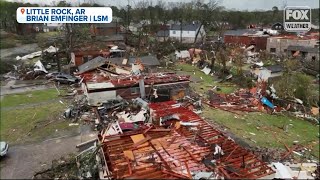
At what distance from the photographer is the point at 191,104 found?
19125mm

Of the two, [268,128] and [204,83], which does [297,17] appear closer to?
[268,128]

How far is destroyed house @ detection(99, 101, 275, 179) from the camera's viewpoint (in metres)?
8.60

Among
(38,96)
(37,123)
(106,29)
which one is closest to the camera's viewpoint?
(37,123)

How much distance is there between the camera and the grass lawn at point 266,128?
14.7 meters

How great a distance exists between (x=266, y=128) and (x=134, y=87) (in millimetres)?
8535

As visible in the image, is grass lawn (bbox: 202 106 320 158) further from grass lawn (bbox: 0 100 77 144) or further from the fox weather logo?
grass lawn (bbox: 0 100 77 144)

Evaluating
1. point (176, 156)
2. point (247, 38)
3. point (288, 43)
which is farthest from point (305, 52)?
point (176, 156)

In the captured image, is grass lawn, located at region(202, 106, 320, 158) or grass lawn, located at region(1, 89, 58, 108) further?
grass lawn, located at region(1, 89, 58, 108)

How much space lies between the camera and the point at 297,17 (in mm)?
13016

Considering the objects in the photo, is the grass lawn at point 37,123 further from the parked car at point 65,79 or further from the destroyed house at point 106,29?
the destroyed house at point 106,29

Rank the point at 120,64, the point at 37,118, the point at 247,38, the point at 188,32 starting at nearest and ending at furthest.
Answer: the point at 37,118, the point at 120,64, the point at 247,38, the point at 188,32

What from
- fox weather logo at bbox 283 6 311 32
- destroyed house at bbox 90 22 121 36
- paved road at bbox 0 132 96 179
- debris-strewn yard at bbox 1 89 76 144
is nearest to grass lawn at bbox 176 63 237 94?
fox weather logo at bbox 283 6 311 32

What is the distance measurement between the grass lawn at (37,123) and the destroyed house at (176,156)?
14.1 ft

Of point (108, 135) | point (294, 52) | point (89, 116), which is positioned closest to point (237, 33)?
point (294, 52)
